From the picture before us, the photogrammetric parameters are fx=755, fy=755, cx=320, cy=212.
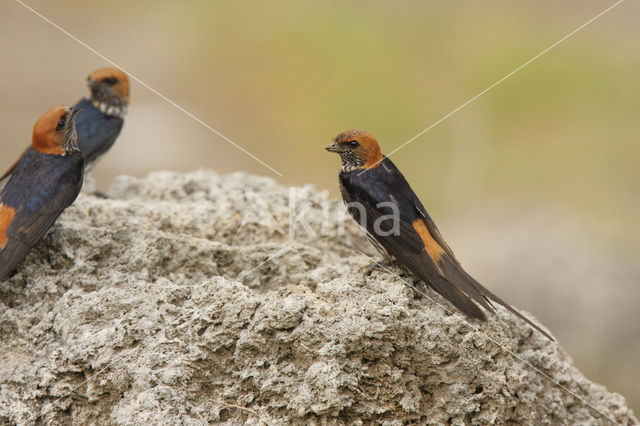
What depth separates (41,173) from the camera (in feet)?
15.6

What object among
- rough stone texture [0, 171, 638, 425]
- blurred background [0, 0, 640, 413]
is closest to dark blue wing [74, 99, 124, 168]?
rough stone texture [0, 171, 638, 425]

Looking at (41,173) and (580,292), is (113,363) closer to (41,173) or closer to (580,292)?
(41,173)

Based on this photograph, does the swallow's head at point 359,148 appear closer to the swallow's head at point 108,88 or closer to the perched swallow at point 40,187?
the perched swallow at point 40,187

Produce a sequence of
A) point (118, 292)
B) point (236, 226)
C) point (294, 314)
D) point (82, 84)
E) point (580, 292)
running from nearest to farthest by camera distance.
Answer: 1. point (294, 314)
2. point (118, 292)
3. point (236, 226)
4. point (580, 292)
5. point (82, 84)

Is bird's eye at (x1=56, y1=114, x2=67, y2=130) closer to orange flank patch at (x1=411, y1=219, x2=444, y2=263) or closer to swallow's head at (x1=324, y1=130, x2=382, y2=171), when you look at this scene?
swallow's head at (x1=324, y1=130, x2=382, y2=171)

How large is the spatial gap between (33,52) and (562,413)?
15.1 metres

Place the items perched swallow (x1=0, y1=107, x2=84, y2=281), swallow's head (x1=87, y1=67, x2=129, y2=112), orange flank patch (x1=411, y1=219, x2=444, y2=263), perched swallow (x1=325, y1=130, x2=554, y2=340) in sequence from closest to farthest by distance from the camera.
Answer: perched swallow (x1=325, y1=130, x2=554, y2=340), perched swallow (x1=0, y1=107, x2=84, y2=281), orange flank patch (x1=411, y1=219, x2=444, y2=263), swallow's head (x1=87, y1=67, x2=129, y2=112)

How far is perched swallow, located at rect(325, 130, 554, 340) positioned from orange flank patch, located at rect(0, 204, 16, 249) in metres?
2.04

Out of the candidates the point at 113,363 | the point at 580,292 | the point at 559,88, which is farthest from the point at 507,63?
the point at 113,363

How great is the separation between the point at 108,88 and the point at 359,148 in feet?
11.5

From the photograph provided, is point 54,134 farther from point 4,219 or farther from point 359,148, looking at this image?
point 359,148

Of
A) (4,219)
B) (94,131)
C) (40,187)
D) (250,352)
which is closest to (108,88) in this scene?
(94,131)

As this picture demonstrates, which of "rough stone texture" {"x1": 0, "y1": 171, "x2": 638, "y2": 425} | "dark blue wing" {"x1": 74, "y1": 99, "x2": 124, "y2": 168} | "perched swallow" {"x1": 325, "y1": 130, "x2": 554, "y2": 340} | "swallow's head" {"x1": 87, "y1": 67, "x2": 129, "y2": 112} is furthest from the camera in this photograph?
"swallow's head" {"x1": 87, "y1": 67, "x2": 129, "y2": 112}

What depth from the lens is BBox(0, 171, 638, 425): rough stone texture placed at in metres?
3.58
